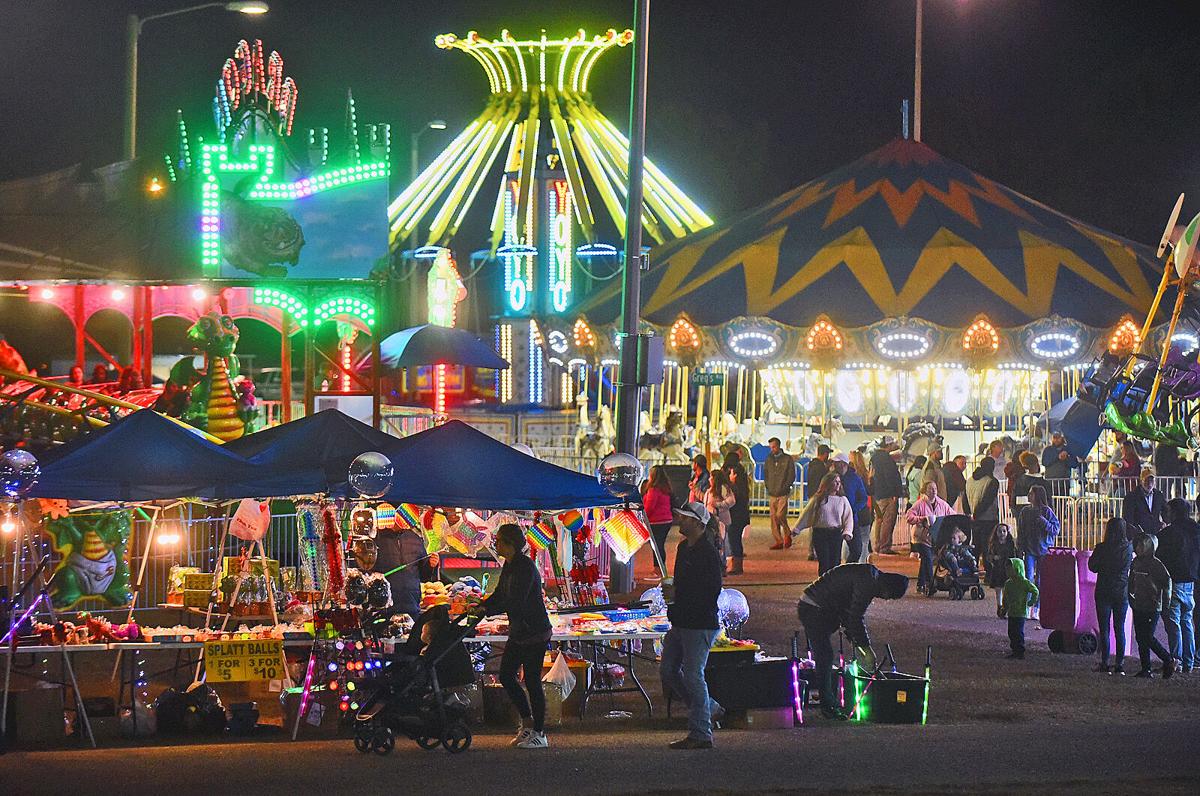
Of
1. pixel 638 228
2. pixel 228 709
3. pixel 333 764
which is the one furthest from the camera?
pixel 638 228

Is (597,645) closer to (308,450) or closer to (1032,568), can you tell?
(308,450)

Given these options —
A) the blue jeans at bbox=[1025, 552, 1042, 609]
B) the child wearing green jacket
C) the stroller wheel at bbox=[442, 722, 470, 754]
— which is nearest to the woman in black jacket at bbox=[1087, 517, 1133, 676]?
the child wearing green jacket

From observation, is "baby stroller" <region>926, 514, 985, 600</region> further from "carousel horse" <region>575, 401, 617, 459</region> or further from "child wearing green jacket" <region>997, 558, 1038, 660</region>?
"carousel horse" <region>575, 401, 617, 459</region>

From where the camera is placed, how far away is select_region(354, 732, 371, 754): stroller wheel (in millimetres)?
9609

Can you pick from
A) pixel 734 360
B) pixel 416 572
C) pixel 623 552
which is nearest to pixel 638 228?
pixel 623 552

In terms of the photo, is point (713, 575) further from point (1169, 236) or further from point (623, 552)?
point (1169, 236)

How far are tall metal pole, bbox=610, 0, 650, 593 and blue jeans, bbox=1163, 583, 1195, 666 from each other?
190 inches

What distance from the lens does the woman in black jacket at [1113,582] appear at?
42.4 feet

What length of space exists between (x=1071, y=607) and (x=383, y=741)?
7.06 m

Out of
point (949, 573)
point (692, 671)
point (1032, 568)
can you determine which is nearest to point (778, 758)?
point (692, 671)

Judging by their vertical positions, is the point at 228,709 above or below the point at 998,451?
below

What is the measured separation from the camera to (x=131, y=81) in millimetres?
20406

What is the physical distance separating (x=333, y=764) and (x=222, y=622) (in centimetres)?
349

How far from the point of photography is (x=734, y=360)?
24250 mm
